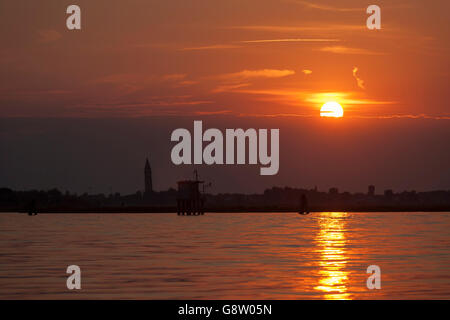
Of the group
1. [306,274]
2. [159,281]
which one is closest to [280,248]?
[306,274]

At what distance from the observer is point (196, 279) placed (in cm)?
3709

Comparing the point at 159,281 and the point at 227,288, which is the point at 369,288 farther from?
the point at 159,281

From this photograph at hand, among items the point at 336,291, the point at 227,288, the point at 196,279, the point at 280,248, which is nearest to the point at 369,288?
the point at 336,291

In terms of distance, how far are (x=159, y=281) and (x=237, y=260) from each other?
1310 cm

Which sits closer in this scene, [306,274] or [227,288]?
[227,288]

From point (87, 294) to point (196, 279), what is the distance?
6.68m
